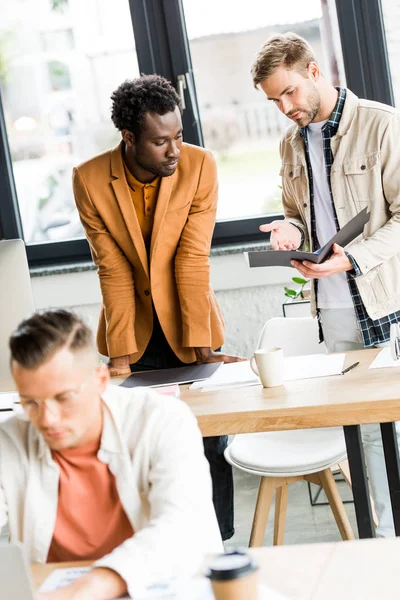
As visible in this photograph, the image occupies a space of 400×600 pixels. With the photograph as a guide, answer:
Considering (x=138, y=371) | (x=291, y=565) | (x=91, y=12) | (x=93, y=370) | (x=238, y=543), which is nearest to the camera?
(x=291, y=565)

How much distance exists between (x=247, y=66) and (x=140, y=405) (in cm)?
291

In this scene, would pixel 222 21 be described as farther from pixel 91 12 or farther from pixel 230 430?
pixel 230 430

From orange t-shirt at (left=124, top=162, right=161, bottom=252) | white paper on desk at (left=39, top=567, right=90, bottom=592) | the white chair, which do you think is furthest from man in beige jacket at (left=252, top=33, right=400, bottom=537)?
white paper on desk at (left=39, top=567, right=90, bottom=592)

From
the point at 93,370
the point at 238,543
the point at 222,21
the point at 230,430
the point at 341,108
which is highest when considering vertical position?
the point at 222,21

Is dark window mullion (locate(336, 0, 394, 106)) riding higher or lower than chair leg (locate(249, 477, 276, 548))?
higher

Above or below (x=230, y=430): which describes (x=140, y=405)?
above

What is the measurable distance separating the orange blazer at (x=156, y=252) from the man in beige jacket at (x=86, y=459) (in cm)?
114

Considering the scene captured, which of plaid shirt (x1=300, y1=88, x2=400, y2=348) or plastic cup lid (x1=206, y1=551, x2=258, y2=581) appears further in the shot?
plaid shirt (x1=300, y1=88, x2=400, y2=348)

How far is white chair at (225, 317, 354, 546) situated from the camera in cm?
259

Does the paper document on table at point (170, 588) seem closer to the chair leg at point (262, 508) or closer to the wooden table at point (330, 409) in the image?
the wooden table at point (330, 409)

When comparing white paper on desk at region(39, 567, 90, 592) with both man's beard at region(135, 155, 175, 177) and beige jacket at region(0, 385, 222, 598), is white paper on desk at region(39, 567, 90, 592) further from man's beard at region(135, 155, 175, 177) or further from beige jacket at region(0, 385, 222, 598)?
man's beard at region(135, 155, 175, 177)

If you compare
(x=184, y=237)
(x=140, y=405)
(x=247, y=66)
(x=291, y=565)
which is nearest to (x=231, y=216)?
(x=247, y=66)

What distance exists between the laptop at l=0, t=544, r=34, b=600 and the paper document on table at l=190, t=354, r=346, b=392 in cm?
133

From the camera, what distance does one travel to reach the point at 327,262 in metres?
2.44
